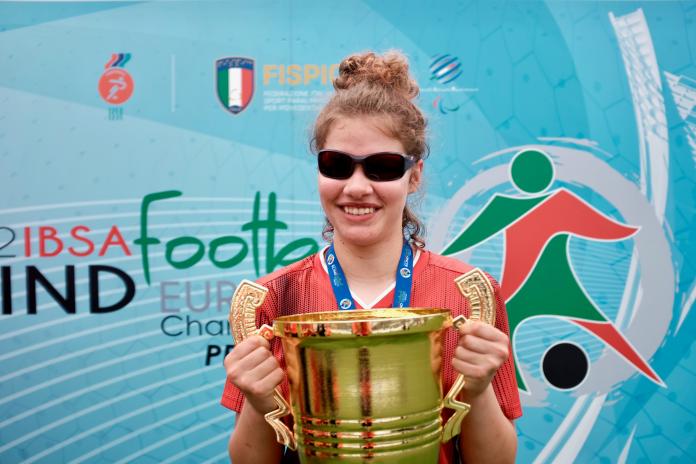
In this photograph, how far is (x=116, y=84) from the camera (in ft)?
10.8

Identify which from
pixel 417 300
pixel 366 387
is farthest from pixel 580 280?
pixel 366 387

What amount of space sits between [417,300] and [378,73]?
1.90 feet

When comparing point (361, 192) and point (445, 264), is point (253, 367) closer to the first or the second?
point (361, 192)

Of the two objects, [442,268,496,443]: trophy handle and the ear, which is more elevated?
the ear

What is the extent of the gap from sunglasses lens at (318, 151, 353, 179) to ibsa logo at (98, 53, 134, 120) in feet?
6.95

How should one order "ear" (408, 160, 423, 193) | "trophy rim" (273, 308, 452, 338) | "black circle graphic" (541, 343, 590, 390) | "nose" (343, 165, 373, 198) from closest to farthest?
"trophy rim" (273, 308, 452, 338) < "nose" (343, 165, 373, 198) < "ear" (408, 160, 423, 193) < "black circle graphic" (541, 343, 590, 390)

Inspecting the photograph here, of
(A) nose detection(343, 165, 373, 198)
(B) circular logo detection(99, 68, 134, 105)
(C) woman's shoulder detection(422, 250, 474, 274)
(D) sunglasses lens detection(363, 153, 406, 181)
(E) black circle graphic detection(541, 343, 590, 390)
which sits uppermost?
(B) circular logo detection(99, 68, 134, 105)

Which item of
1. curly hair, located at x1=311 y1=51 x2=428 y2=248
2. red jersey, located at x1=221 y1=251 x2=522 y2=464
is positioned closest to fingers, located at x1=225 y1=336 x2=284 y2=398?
red jersey, located at x1=221 y1=251 x2=522 y2=464

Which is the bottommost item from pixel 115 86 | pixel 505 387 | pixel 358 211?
pixel 505 387

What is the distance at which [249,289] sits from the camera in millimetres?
1305

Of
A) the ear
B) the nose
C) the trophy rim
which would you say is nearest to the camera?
the trophy rim

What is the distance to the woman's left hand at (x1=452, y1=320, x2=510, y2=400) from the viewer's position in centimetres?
127

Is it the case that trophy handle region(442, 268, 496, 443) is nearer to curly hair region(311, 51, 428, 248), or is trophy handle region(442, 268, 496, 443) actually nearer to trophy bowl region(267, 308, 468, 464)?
trophy bowl region(267, 308, 468, 464)

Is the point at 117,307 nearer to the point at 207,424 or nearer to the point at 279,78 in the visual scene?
the point at 207,424
